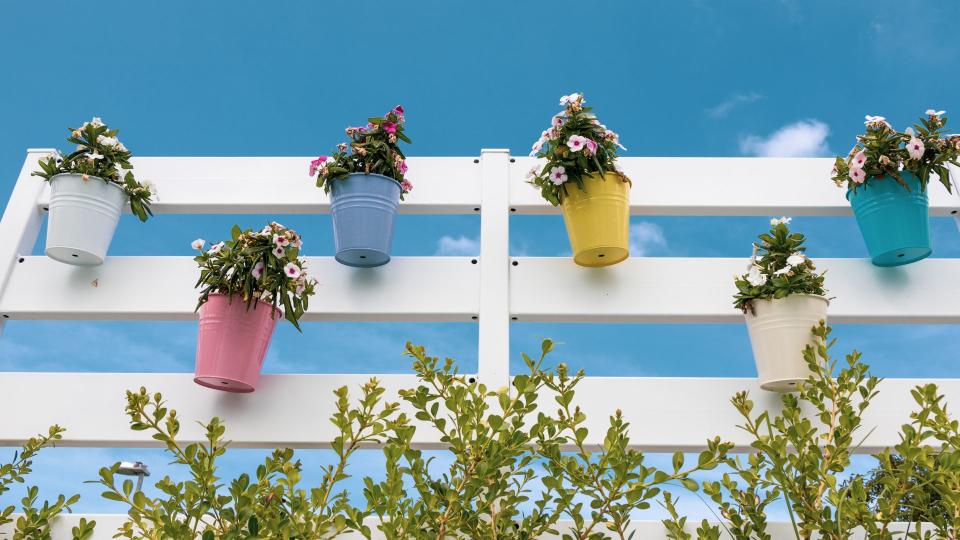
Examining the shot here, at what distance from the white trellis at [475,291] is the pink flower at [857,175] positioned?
283mm

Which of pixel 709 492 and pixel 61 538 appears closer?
pixel 709 492

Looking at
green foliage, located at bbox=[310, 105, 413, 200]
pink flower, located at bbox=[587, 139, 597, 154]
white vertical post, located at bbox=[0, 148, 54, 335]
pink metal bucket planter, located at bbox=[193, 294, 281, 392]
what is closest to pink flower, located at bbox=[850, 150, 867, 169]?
pink flower, located at bbox=[587, 139, 597, 154]

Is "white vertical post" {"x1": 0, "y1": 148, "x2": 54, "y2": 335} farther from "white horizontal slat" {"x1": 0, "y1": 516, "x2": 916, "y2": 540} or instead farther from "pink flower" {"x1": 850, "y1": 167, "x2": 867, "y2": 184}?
"pink flower" {"x1": 850, "y1": 167, "x2": 867, "y2": 184}

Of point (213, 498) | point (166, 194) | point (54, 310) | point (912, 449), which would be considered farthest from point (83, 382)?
point (912, 449)

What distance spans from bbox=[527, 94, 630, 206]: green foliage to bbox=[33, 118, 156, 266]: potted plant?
57.9 inches

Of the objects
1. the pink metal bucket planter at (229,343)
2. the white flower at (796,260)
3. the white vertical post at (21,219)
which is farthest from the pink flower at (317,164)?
the white flower at (796,260)

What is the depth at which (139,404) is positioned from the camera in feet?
5.00

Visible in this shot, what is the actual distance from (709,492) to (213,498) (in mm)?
1123

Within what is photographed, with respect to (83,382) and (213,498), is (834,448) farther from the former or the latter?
(83,382)

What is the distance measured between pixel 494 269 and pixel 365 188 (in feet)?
1.73

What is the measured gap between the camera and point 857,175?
2371mm

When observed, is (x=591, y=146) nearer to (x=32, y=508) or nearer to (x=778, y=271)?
(x=778, y=271)

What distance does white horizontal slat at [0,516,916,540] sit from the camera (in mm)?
2080

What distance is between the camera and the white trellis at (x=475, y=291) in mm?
2287
